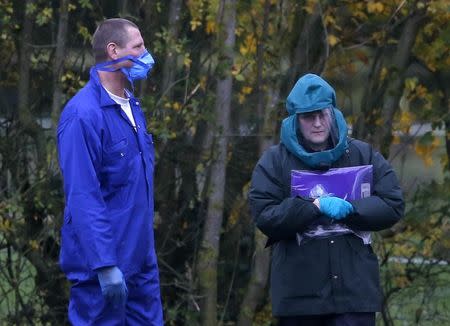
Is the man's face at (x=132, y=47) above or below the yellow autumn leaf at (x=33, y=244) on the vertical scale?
above

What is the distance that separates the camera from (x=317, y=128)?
17.6ft

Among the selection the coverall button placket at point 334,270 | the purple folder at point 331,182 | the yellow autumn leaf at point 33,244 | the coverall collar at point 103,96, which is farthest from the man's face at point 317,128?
the yellow autumn leaf at point 33,244

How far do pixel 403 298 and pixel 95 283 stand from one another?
11.6 ft

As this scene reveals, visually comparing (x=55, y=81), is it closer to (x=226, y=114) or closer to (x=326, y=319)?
(x=226, y=114)

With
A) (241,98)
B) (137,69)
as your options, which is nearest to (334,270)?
(137,69)

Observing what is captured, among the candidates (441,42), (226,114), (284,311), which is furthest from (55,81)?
(284,311)

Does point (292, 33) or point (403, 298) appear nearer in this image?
point (292, 33)

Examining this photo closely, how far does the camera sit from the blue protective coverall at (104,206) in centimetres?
514

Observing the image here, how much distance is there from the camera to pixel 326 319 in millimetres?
5414

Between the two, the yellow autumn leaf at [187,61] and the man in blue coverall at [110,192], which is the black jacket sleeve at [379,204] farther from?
the yellow autumn leaf at [187,61]

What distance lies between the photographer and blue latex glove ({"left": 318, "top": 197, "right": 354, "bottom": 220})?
17.0ft

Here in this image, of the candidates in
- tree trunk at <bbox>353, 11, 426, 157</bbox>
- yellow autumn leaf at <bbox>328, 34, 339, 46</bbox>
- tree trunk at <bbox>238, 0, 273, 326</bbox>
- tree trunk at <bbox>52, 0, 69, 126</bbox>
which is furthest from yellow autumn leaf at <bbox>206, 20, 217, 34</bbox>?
tree trunk at <bbox>353, 11, 426, 157</bbox>

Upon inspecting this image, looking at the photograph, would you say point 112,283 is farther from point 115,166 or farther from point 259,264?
point 259,264

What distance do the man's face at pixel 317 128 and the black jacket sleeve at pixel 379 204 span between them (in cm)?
26
